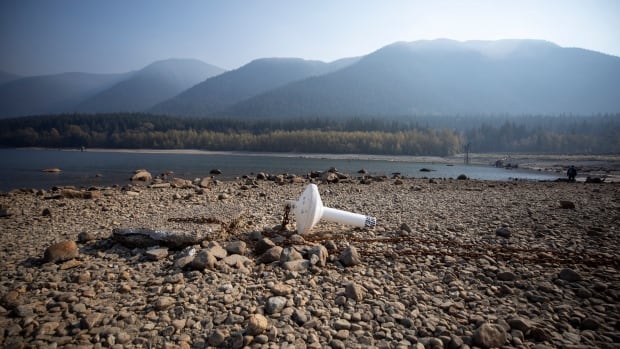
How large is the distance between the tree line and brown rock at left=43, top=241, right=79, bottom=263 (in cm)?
10393

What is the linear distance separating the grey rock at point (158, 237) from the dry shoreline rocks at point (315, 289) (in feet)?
0.19

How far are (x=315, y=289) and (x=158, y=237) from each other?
3.34 meters

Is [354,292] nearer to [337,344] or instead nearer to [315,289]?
[315,289]

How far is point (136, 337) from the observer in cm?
355

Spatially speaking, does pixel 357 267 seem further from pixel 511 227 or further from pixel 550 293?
pixel 511 227

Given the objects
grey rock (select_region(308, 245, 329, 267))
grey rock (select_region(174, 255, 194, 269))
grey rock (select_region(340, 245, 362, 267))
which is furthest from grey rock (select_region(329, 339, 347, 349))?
grey rock (select_region(174, 255, 194, 269))

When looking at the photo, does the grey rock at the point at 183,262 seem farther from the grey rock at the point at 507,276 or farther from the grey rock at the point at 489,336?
the grey rock at the point at 507,276

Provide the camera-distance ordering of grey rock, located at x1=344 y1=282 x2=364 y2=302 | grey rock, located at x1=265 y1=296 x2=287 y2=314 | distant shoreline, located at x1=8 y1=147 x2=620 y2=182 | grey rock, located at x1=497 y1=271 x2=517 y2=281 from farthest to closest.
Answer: distant shoreline, located at x1=8 y1=147 x2=620 y2=182, grey rock, located at x1=497 y1=271 x2=517 y2=281, grey rock, located at x1=344 y1=282 x2=364 y2=302, grey rock, located at x1=265 y1=296 x2=287 y2=314

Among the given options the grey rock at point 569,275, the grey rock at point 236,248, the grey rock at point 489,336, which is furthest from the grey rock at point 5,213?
the grey rock at point 569,275

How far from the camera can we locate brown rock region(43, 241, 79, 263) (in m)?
5.58

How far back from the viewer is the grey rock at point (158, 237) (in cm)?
598

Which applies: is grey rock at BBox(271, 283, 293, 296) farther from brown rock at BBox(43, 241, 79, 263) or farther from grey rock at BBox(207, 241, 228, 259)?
brown rock at BBox(43, 241, 79, 263)

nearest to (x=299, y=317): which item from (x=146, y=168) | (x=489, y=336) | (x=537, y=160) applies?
(x=489, y=336)

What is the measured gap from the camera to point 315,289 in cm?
455
